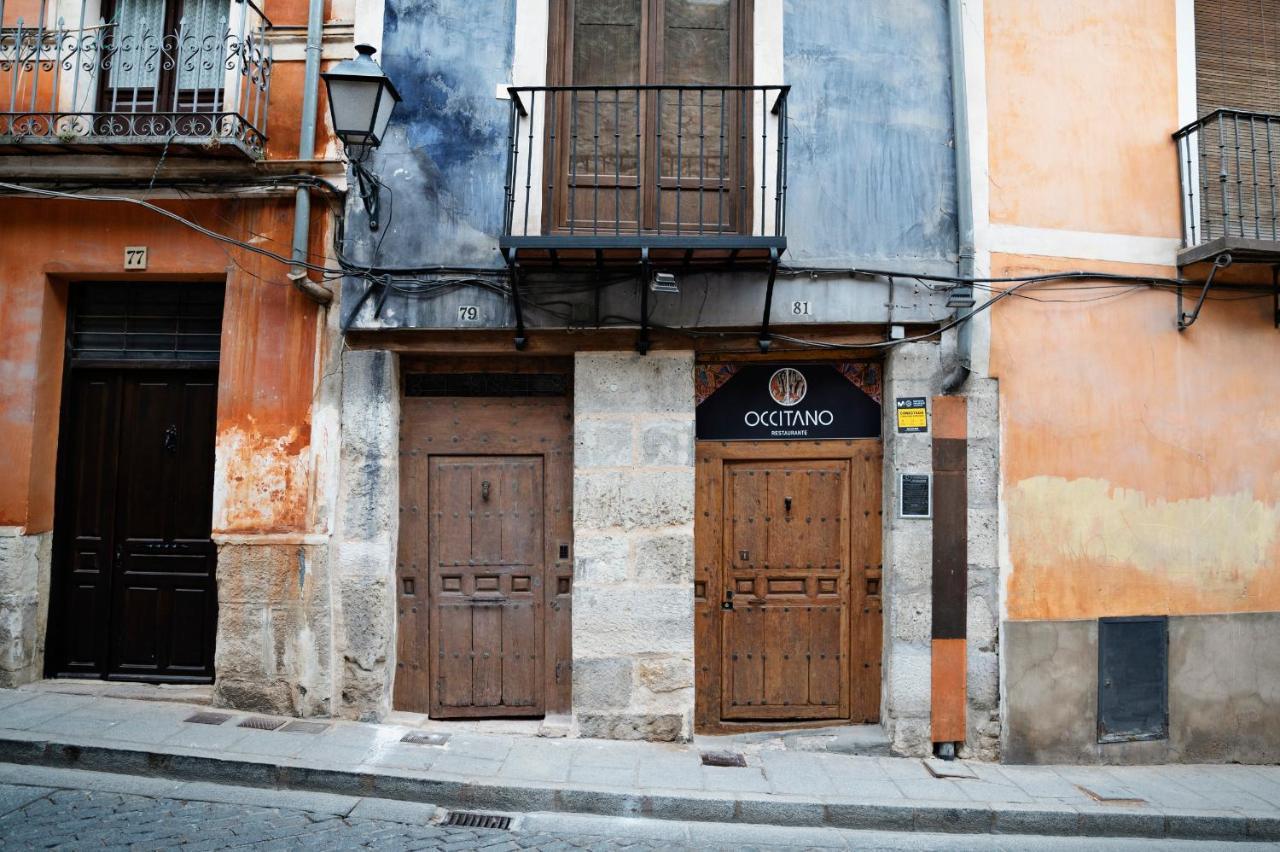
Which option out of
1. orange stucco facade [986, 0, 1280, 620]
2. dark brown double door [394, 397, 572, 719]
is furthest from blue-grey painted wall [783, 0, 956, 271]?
dark brown double door [394, 397, 572, 719]

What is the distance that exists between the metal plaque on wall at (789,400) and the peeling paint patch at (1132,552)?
4.03 feet

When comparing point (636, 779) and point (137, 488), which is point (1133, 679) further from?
point (137, 488)

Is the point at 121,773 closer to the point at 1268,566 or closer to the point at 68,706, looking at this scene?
the point at 68,706

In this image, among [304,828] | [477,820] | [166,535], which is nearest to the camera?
[304,828]

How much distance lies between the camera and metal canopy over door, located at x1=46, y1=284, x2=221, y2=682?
21.3ft

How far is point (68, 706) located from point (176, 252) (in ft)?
10.5

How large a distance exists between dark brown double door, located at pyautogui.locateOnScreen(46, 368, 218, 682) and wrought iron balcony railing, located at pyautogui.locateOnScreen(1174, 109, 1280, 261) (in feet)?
24.1

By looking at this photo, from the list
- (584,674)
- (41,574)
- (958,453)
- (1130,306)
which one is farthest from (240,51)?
(1130,306)

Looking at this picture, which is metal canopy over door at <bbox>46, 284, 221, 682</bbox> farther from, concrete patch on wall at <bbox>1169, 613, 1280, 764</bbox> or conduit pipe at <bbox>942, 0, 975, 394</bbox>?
concrete patch on wall at <bbox>1169, 613, 1280, 764</bbox>

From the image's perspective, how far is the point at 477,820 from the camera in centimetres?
491

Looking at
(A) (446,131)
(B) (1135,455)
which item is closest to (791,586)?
(B) (1135,455)

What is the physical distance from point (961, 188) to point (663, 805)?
4.58 m

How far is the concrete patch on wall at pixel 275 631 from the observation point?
6027 mm

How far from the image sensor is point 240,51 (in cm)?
603
